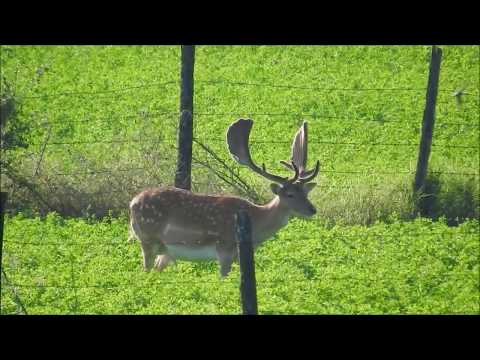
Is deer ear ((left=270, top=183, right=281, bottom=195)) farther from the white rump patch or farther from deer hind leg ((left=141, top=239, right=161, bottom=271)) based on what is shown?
deer hind leg ((left=141, top=239, right=161, bottom=271))

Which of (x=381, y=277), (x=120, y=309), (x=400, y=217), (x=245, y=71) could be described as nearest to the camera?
(x=120, y=309)

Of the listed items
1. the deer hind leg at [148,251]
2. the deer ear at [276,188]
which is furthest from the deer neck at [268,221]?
the deer hind leg at [148,251]

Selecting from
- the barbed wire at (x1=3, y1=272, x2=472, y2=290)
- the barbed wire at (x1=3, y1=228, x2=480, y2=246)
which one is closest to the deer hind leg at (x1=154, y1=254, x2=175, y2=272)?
the barbed wire at (x1=3, y1=272, x2=472, y2=290)

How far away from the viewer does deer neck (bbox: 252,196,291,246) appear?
1176 centimetres

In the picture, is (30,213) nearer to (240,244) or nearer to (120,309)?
(120,309)

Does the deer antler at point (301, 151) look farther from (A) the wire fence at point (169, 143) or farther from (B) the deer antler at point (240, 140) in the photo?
(A) the wire fence at point (169, 143)

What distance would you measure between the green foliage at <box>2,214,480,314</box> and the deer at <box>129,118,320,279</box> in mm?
256

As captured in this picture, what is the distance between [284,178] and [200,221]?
111 centimetres

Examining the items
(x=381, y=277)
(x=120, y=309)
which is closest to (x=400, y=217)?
(x=381, y=277)

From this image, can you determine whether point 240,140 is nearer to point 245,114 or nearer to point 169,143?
point 169,143

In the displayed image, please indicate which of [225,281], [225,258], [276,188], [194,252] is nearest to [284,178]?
[276,188]

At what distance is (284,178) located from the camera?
469 inches

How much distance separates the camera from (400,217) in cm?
1351

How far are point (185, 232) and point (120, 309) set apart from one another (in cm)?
151
